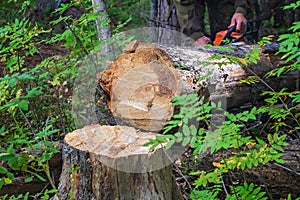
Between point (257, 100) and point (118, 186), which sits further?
point (257, 100)

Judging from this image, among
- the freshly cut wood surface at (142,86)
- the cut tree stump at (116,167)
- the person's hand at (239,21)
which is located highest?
the person's hand at (239,21)

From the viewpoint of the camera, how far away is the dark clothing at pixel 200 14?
497cm

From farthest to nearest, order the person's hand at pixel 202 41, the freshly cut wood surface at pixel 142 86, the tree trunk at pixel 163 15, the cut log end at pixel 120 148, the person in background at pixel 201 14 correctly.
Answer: the tree trunk at pixel 163 15, the person in background at pixel 201 14, the person's hand at pixel 202 41, the freshly cut wood surface at pixel 142 86, the cut log end at pixel 120 148

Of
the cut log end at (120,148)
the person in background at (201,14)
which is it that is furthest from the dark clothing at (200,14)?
the cut log end at (120,148)

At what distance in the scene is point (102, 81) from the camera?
2.84 metres

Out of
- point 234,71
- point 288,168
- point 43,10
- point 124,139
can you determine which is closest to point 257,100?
point 234,71

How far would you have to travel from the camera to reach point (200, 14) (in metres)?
5.11

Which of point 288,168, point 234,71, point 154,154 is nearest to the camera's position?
point 154,154

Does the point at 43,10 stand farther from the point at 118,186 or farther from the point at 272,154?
the point at 272,154

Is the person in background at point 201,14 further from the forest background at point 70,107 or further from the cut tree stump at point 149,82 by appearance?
the cut tree stump at point 149,82

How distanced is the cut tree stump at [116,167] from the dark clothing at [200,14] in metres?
2.77

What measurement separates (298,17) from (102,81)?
409cm

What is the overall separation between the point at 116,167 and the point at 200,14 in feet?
11.0

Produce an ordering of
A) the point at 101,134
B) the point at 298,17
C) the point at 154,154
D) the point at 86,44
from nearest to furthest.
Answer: the point at 154,154, the point at 101,134, the point at 86,44, the point at 298,17
